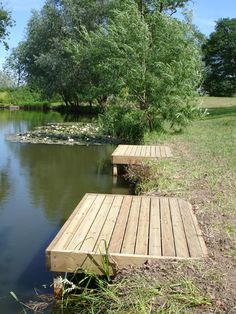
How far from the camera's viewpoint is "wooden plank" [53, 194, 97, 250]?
3852 millimetres

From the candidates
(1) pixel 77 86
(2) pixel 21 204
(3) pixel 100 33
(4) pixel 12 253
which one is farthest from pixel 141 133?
(1) pixel 77 86

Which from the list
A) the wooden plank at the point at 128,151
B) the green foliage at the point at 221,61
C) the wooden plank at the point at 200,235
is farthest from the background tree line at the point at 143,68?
the green foliage at the point at 221,61

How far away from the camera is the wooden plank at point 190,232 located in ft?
12.0

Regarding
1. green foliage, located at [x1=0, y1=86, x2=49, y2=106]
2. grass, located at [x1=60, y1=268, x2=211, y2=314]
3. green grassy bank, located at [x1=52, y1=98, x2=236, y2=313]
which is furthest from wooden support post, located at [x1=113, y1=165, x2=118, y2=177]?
green foliage, located at [x1=0, y1=86, x2=49, y2=106]

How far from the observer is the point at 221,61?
155ft

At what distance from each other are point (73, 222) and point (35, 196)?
3.74 m

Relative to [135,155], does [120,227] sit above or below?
above

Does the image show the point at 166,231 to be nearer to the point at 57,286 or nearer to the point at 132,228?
the point at 132,228

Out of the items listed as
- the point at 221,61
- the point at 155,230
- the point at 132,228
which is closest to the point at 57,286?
the point at 132,228

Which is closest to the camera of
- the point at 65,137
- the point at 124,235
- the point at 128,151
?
the point at 124,235

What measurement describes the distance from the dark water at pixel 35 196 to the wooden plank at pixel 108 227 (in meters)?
0.86

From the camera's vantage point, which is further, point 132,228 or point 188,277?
point 132,228

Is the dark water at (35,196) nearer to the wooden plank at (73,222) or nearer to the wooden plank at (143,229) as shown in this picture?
the wooden plank at (73,222)

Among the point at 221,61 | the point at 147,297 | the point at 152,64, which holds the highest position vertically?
the point at 221,61
